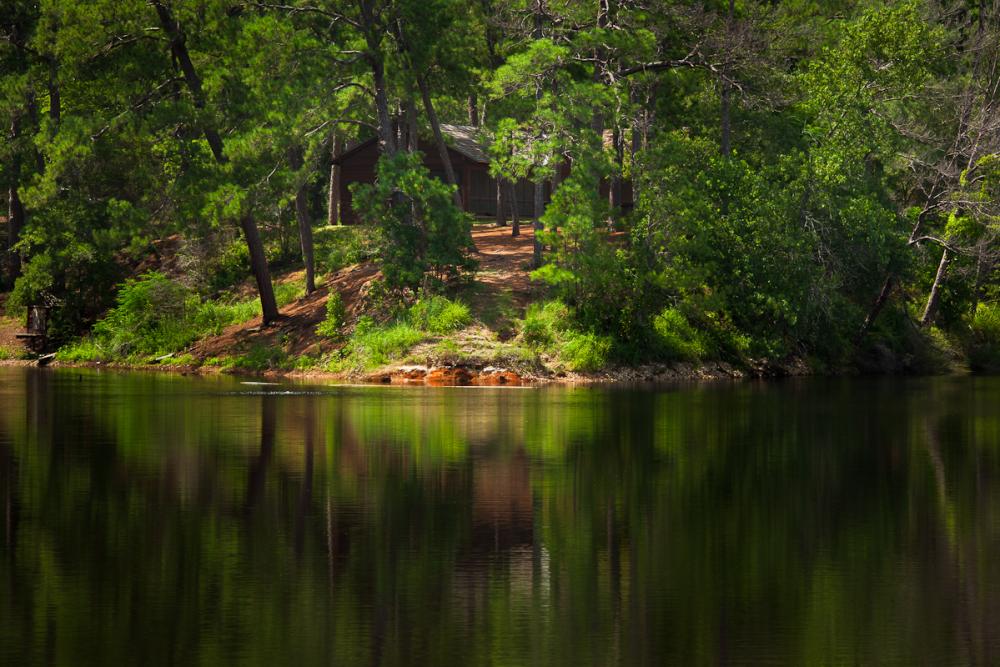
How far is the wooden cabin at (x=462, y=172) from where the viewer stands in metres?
69.2

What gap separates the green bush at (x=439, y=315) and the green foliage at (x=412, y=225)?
112 cm

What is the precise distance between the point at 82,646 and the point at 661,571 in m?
5.29

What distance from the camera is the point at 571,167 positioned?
165ft

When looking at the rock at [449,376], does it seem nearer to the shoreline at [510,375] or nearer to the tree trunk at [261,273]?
the shoreline at [510,375]

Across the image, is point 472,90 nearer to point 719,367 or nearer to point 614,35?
point 614,35

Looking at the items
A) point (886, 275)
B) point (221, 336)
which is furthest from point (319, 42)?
point (886, 275)

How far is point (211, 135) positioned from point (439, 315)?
10196mm

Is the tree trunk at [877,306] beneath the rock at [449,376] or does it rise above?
above

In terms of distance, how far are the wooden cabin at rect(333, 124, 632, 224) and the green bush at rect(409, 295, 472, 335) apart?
67.8 ft

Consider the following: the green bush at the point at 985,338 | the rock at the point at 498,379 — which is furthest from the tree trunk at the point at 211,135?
the green bush at the point at 985,338

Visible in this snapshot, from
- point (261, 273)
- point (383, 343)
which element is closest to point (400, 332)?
point (383, 343)

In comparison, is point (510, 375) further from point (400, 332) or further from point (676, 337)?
point (676, 337)

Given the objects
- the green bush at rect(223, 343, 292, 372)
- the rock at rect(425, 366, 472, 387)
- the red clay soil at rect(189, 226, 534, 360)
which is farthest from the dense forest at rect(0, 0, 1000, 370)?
the rock at rect(425, 366, 472, 387)

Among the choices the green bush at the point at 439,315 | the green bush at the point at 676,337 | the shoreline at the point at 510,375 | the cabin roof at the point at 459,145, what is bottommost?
the shoreline at the point at 510,375
